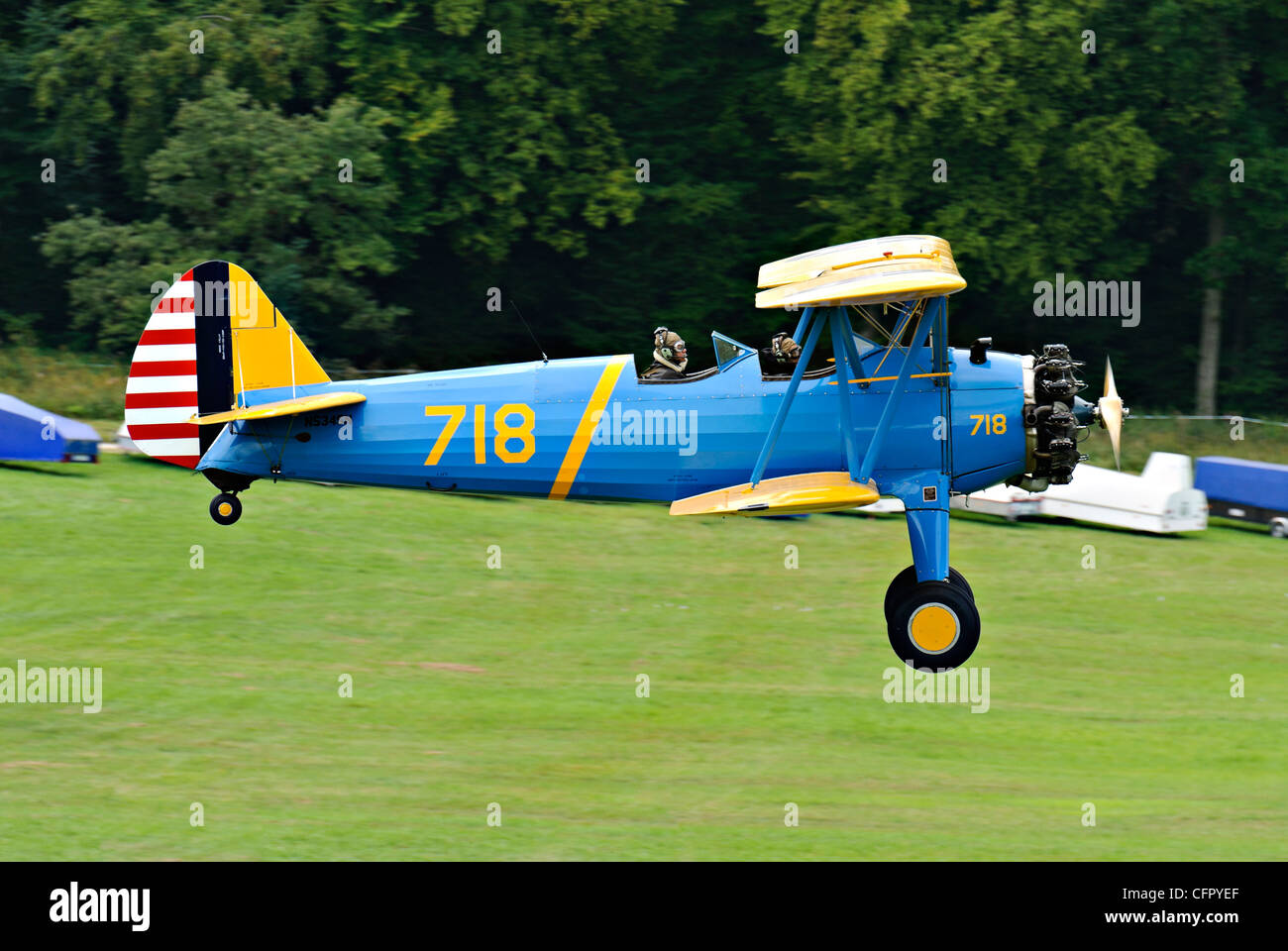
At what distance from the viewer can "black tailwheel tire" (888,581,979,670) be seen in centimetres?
1539

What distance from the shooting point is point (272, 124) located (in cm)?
3369

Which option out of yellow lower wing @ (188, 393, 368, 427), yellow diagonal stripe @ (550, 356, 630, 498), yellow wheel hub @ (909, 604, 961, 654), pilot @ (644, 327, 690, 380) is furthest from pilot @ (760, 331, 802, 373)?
yellow lower wing @ (188, 393, 368, 427)

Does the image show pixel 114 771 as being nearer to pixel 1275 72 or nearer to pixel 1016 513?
pixel 1016 513

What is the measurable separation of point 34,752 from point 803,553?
12653 mm

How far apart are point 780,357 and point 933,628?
9.48 feet

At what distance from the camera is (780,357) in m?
15.7

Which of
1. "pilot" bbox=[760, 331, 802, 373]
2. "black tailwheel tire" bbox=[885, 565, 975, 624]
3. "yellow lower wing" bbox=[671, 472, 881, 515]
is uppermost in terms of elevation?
"pilot" bbox=[760, 331, 802, 373]

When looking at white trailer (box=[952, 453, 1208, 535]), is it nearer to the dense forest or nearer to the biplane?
the dense forest

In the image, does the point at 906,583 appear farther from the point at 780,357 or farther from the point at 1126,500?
the point at 1126,500

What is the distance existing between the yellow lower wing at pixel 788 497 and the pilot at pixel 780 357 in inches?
40.6

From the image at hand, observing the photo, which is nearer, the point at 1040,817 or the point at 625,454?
the point at 625,454

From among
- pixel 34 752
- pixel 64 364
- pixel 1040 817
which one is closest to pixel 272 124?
pixel 64 364

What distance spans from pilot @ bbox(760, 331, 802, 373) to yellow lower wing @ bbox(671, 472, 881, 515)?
1031mm

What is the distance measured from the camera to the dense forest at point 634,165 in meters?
34.2
